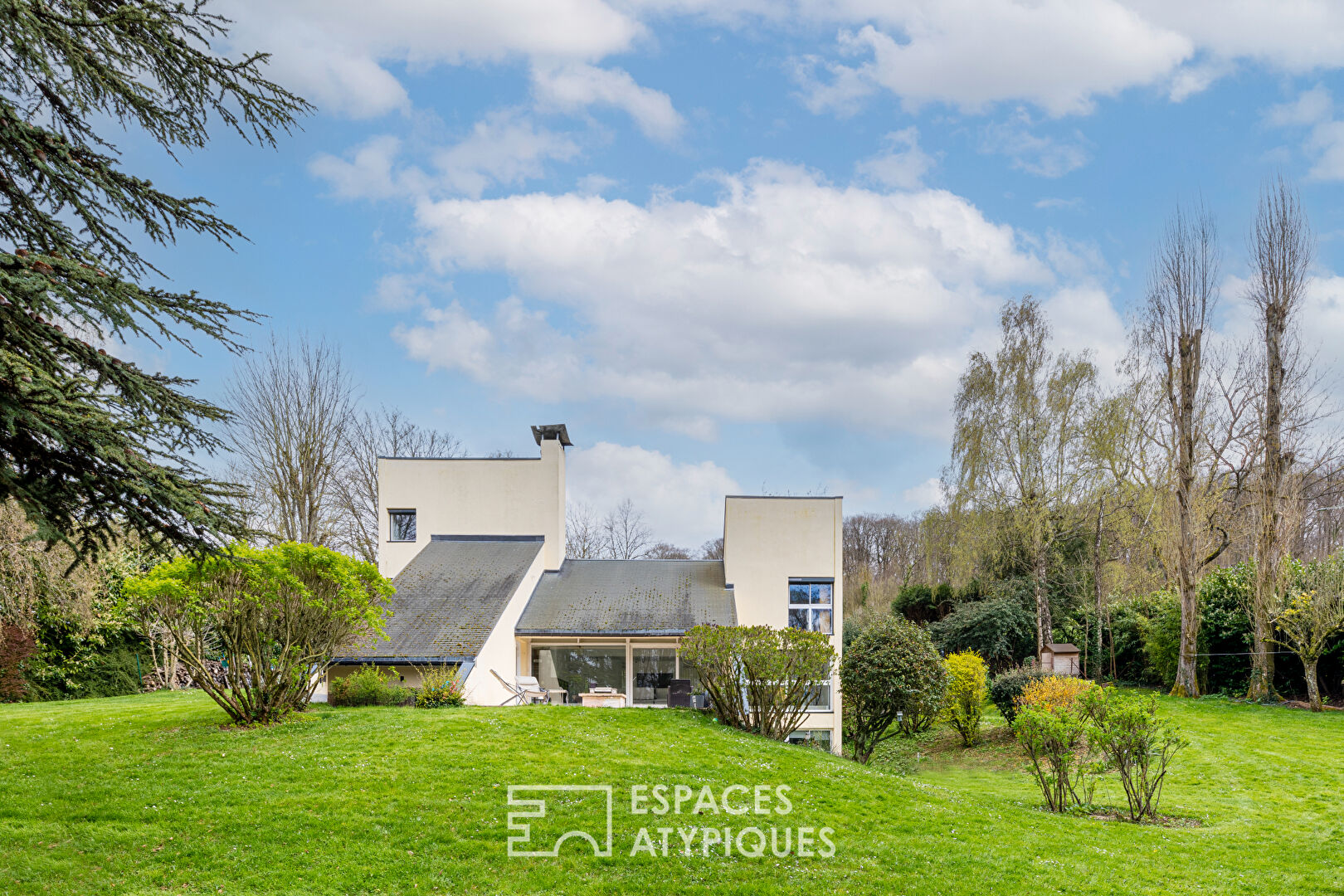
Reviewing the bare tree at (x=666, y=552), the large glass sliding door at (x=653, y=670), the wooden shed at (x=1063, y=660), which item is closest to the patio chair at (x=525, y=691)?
the large glass sliding door at (x=653, y=670)

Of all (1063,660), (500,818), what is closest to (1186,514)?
(1063,660)

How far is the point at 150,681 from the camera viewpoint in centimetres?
2184

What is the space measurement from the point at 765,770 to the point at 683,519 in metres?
19.2

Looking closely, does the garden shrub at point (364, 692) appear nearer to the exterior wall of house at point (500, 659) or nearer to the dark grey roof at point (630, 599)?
the exterior wall of house at point (500, 659)

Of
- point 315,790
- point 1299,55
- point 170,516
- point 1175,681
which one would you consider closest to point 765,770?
point 315,790

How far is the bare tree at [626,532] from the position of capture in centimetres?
4534

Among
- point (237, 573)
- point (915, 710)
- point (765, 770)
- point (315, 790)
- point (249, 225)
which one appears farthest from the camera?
point (915, 710)

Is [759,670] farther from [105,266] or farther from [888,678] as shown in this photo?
[105,266]

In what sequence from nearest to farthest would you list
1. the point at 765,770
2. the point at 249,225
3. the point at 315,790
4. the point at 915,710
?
the point at 249,225
the point at 315,790
the point at 765,770
the point at 915,710

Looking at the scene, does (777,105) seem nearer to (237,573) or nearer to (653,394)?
(653,394)

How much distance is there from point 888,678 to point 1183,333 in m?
15.3

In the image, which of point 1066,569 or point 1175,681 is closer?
point 1175,681

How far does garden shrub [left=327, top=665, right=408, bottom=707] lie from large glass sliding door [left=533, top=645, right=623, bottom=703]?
4.20 meters

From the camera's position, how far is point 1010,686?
18359 mm
